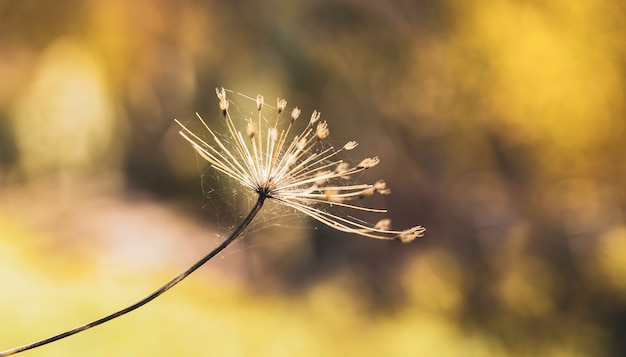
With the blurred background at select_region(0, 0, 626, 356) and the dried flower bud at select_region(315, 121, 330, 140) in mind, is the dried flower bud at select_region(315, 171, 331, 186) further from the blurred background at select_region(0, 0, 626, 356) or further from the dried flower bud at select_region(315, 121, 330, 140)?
the blurred background at select_region(0, 0, 626, 356)

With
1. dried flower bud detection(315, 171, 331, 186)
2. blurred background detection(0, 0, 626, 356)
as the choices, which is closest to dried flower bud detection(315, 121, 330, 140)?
dried flower bud detection(315, 171, 331, 186)

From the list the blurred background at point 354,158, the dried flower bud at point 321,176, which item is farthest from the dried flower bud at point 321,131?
the blurred background at point 354,158

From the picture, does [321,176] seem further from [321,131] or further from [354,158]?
[354,158]

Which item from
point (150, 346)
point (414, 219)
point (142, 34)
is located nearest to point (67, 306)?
point (150, 346)

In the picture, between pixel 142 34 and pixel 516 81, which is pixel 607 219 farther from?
pixel 142 34

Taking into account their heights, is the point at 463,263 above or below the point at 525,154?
below

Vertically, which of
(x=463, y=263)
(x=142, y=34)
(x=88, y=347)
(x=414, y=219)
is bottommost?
(x=88, y=347)

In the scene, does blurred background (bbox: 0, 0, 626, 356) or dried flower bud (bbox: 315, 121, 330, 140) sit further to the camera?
blurred background (bbox: 0, 0, 626, 356)

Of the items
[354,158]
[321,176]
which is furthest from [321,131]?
[354,158]
